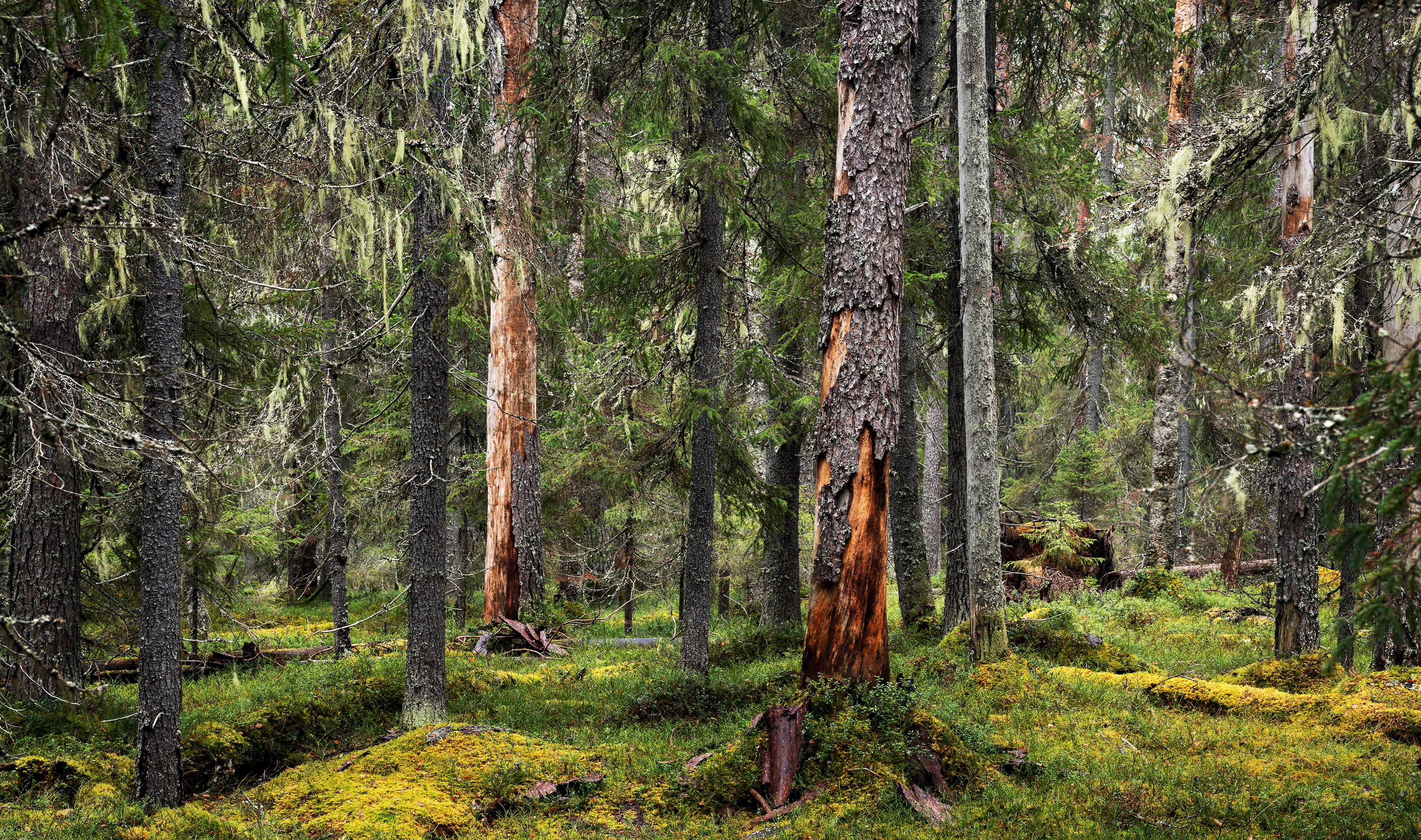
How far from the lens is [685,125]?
31.5ft

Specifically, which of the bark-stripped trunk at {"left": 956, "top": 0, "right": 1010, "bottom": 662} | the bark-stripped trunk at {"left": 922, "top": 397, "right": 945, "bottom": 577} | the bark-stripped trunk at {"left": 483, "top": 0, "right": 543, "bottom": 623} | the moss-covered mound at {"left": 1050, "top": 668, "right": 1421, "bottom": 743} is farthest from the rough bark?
the bark-stripped trunk at {"left": 922, "top": 397, "right": 945, "bottom": 577}

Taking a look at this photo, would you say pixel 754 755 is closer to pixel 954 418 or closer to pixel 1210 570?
pixel 954 418

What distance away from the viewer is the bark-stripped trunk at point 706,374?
9.60m

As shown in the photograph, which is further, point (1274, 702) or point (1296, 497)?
point (1296, 497)

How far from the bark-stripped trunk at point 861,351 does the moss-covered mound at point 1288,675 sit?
4980mm

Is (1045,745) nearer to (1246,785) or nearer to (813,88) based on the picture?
(1246,785)

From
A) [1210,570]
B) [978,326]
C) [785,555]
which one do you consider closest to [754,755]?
[978,326]

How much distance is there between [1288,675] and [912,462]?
5.39 m

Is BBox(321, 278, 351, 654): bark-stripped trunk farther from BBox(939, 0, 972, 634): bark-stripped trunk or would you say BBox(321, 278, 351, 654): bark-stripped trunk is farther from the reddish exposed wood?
BBox(939, 0, 972, 634): bark-stripped trunk

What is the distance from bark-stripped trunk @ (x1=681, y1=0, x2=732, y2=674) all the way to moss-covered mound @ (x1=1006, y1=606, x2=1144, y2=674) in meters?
3.96

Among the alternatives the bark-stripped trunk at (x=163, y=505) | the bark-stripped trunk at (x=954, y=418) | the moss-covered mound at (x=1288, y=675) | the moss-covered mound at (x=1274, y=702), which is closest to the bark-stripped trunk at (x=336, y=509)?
the bark-stripped trunk at (x=163, y=505)

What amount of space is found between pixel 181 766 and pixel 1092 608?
14189mm

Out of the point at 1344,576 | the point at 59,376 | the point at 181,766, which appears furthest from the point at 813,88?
the point at 181,766

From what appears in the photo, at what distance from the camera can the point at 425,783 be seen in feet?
21.4
